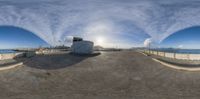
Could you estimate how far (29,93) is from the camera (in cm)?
2795

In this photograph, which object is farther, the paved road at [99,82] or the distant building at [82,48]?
the distant building at [82,48]

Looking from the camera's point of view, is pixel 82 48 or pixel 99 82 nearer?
pixel 99 82

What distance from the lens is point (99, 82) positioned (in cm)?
3238

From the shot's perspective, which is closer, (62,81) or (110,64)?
(62,81)

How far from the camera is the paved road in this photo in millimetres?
A: 27188

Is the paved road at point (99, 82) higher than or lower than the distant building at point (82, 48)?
lower

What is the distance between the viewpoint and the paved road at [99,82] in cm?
2719

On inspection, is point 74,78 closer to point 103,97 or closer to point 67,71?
point 67,71

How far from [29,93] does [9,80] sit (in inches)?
280

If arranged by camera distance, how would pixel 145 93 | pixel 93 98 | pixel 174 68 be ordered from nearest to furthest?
pixel 93 98 < pixel 145 93 < pixel 174 68

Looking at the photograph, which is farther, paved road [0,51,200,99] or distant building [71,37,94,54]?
distant building [71,37,94,54]

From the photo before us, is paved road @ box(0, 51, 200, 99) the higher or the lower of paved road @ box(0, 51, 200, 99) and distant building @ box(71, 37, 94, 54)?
the lower

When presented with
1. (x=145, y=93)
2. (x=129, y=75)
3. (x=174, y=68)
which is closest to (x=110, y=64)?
(x=129, y=75)

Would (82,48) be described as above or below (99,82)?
above
